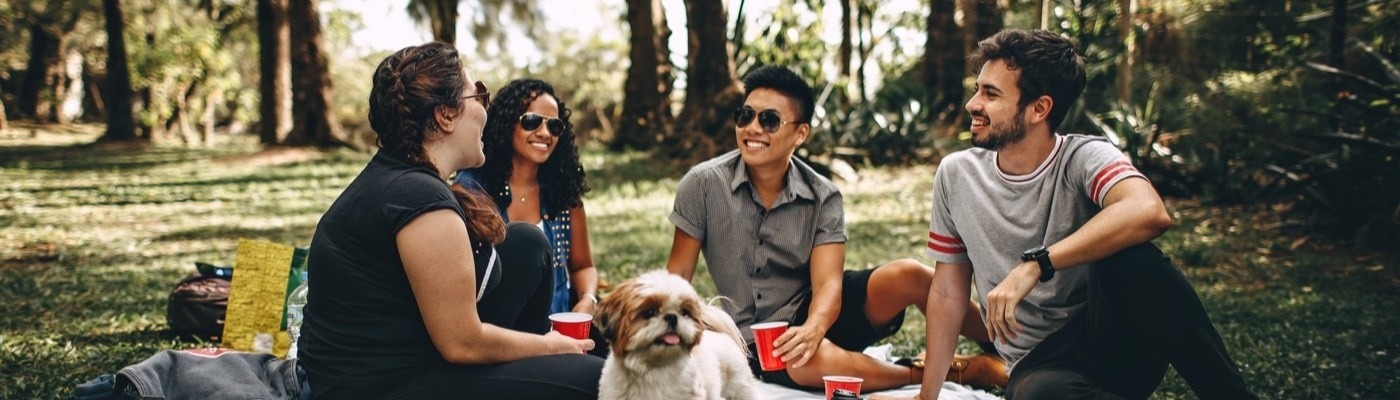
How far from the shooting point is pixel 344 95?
45.2 meters

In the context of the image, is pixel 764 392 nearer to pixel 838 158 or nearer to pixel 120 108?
pixel 838 158

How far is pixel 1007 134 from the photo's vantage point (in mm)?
3562

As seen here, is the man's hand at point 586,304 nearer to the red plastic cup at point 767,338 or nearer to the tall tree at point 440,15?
the red plastic cup at point 767,338

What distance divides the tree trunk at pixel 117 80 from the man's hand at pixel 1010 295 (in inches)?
901

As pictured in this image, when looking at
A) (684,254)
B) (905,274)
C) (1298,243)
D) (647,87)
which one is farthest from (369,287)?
(647,87)

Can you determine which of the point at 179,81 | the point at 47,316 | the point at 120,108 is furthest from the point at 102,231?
the point at 179,81

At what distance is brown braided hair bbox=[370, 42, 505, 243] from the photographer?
289 cm

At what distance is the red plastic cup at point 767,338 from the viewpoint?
12.1 feet

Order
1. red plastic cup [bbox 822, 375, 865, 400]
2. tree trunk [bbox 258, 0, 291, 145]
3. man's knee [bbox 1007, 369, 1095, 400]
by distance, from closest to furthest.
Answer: man's knee [bbox 1007, 369, 1095, 400], red plastic cup [bbox 822, 375, 865, 400], tree trunk [bbox 258, 0, 291, 145]

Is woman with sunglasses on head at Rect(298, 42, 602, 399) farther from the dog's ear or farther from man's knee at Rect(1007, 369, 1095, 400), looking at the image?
man's knee at Rect(1007, 369, 1095, 400)

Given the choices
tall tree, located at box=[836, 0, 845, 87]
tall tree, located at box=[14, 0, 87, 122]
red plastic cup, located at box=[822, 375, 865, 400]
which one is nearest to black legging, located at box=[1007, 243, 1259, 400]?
red plastic cup, located at box=[822, 375, 865, 400]

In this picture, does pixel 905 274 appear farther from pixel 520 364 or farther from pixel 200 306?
pixel 200 306

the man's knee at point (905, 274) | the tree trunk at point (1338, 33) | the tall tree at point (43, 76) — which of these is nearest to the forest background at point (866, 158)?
the tree trunk at point (1338, 33)

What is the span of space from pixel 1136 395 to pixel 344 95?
4540cm
